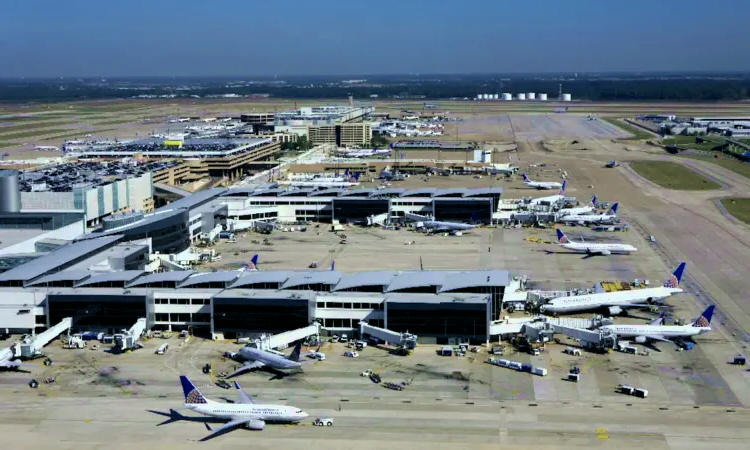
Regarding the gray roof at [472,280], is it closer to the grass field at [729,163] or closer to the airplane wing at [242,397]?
the airplane wing at [242,397]

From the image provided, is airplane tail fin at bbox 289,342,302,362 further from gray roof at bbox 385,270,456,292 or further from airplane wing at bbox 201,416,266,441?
gray roof at bbox 385,270,456,292

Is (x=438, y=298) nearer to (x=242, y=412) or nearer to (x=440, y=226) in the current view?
(x=242, y=412)

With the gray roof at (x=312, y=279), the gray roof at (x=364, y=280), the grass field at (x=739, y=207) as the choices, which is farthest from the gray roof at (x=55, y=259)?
the grass field at (x=739, y=207)

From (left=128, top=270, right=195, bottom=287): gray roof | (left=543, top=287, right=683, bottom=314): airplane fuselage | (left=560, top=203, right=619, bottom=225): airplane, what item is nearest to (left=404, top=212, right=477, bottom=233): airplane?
(left=560, top=203, right=619, bottom=225): airplane

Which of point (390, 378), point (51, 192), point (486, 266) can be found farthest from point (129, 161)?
point (390, 378)

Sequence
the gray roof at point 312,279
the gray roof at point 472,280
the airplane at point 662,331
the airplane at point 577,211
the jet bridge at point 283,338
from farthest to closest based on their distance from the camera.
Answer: the airplane at point 577,211 < the gray roof at point 312,279 < the gray roof at point 472,280 < the airplane at point 662,331 < the jet bridge at point 283,338

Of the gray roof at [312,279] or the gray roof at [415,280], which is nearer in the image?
the gray roof at [415,280]

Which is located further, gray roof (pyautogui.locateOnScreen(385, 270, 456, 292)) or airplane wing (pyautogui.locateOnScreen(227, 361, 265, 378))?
gray roof (pyautogui.locateOnScreen(385, 270, 456, 292))
